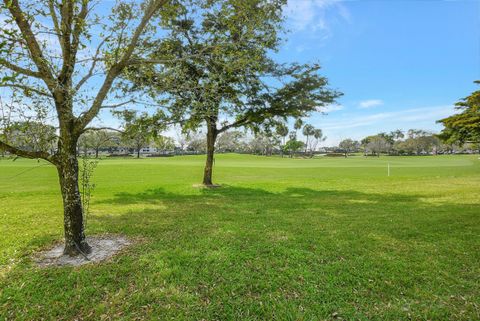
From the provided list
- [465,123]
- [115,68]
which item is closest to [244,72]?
[115,68]

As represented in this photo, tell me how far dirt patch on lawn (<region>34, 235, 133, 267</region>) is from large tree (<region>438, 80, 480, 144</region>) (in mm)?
17895

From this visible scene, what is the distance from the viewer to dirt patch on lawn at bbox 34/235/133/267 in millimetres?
5816

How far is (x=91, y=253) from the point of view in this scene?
6.31 m

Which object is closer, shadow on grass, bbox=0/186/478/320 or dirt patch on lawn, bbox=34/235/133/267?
shadow on grass, bbox=0/186/478/320

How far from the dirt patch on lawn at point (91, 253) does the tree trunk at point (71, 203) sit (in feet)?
0.61

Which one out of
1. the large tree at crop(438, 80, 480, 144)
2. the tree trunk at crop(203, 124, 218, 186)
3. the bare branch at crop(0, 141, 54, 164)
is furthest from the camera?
the tree trunk at crop(203, 124, 218, 186)

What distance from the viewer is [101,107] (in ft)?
20.2

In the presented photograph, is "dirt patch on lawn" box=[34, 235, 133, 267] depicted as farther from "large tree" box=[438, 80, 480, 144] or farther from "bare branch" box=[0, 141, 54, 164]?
"large tree" box=[438, 80, 480, 144]

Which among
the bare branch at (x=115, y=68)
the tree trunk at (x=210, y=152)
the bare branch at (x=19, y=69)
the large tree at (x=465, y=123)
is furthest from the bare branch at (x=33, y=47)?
the large tree at (x=465, y=123)

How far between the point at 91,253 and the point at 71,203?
126 cm

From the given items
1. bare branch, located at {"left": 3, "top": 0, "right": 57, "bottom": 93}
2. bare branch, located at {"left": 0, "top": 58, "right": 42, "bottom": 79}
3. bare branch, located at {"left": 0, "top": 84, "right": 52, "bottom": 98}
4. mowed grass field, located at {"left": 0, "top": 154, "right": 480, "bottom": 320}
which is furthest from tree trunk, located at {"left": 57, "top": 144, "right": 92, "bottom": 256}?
bare branch, located at {"left": 0, "top": 58, "right": 42, "bottom": 79}

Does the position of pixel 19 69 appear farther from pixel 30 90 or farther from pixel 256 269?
pixel 256 269

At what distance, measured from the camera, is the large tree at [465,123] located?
15.2 meters

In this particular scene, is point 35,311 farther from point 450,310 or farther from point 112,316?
point 450,310
